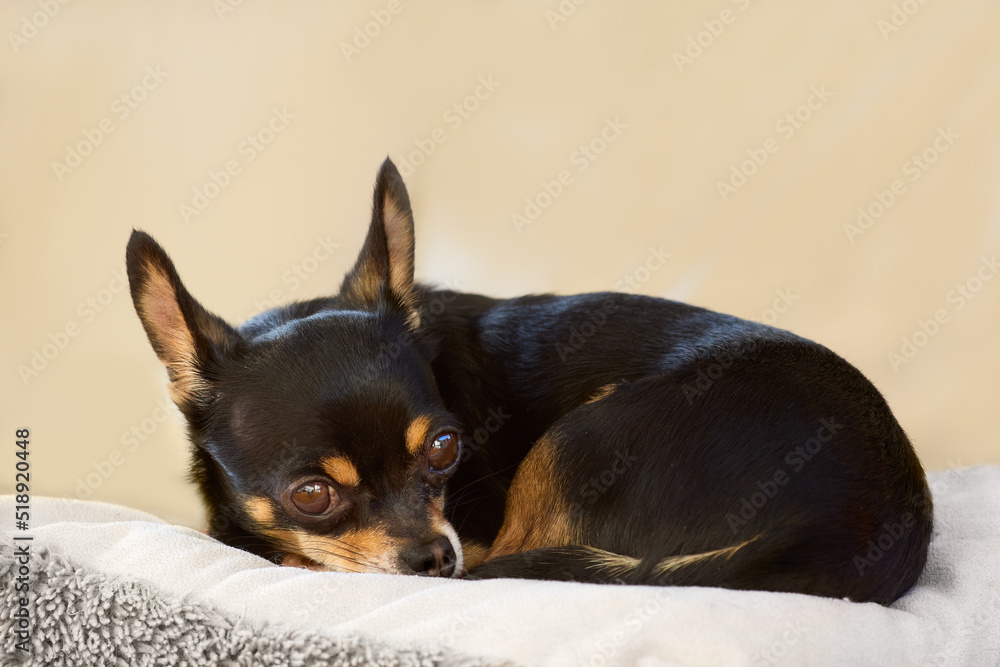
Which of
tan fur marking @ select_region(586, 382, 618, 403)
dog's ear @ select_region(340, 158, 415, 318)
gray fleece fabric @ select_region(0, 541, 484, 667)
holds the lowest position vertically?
gray fleece fabric @ select_region(0, 541, 484, 667)

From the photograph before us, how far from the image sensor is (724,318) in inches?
109

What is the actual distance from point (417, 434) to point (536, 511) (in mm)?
403

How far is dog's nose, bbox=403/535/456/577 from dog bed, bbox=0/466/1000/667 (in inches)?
6.3

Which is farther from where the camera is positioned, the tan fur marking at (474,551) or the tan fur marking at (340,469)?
the tan fur marking at (474,551)

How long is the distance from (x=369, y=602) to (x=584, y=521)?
61 centimetres

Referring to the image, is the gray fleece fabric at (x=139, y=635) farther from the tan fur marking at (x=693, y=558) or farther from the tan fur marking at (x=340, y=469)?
the tan fur marking at (x=693, y=558)

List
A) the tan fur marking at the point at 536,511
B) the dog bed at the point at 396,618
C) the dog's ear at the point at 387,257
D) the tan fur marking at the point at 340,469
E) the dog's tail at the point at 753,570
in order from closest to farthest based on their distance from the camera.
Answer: the dog bed at the point at 396,618, the dog's tail at the point at 753,570, the tan fur marking at the point at 340,469, the tan fur marking at the point at 536,511, the dog's ear at the point at 387,257

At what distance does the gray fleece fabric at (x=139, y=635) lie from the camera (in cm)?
182

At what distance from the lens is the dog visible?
2.07 m

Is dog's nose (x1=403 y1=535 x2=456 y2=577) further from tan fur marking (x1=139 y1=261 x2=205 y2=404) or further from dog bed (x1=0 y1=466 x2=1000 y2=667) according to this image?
tan fur marking (x1=139 y1=261 x2=205 y2=404)

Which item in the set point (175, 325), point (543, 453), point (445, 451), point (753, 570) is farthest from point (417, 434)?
point (753, 570)

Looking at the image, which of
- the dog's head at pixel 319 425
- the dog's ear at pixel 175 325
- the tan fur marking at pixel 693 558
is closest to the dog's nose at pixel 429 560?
the dog's head at pixel 319 425

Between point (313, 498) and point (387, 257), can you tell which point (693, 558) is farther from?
point (387, 257)

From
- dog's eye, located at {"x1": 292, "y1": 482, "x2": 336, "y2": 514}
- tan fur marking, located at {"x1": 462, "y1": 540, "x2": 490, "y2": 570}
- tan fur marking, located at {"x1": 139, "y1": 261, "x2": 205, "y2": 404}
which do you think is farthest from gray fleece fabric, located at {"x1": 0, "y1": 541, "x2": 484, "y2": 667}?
tan fur marking, located at {"x1": 462, "y1": 540, "x2": 490, "y2": 570}
